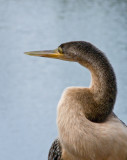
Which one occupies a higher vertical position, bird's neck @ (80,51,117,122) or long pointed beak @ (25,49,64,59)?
long pointed beak @ (25,49,64,59)

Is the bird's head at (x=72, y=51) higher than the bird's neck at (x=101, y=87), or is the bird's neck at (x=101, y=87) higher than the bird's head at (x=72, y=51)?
the bird's head at (x=72, y=51)

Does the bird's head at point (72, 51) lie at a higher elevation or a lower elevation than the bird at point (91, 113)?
higher

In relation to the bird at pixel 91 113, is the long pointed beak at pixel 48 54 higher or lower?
higher

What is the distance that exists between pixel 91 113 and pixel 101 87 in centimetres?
6

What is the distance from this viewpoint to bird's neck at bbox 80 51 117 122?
2.68 feet

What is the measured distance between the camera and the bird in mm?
817

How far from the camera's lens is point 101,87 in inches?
32.4

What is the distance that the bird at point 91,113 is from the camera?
817 millimetres

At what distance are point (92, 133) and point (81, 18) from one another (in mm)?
2054

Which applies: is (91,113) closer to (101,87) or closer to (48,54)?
(101,87)

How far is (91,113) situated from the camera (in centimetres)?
84

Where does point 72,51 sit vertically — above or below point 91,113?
above

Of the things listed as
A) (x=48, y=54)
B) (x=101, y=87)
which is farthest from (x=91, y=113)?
(x=48, y=54)

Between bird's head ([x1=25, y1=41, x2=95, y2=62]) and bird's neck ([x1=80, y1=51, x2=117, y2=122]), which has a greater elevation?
bird's head ([x1=25, y1=41, x2=95, y2=62])
